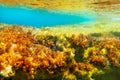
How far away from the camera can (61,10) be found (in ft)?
219

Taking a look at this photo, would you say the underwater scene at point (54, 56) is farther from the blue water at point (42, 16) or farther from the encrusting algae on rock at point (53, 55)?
the blue water at point (42, 16)

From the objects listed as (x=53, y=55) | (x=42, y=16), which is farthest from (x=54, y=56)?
(x=42, y=16)

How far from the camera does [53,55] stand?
17.4 meters

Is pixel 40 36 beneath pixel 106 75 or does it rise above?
above

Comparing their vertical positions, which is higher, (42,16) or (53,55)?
(42,16)

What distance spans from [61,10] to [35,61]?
5093 cm

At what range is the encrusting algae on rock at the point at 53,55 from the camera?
16125 millimetres

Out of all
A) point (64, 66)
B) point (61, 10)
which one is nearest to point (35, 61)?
point (64, 66)

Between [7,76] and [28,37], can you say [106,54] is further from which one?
[7,76]

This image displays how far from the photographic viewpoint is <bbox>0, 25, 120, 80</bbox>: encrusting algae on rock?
635 inches

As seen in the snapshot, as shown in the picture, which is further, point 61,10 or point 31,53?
point 61,10

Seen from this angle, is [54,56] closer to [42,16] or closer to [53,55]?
[53,55]

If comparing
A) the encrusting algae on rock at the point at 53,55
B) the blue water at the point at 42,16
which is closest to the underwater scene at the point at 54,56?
the encrusting algae on rock at the point at 53,55

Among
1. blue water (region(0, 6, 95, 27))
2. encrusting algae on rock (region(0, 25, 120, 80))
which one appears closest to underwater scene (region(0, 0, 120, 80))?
encrusting algae on rock (region(0, 25, 120, 80))
